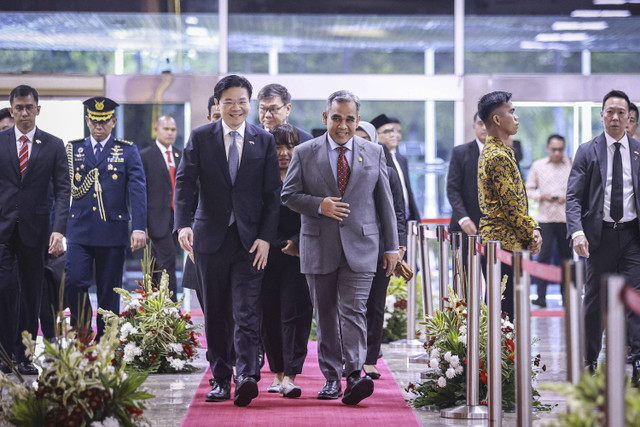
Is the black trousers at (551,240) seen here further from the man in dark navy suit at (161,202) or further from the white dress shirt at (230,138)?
the white dress shirt at (230,138)

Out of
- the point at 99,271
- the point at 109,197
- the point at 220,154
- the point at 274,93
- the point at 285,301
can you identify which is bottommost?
the point at 285,301

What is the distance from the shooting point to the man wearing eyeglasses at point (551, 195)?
10.7 meters

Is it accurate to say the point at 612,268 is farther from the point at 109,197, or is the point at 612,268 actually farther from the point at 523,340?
the point at 109,197

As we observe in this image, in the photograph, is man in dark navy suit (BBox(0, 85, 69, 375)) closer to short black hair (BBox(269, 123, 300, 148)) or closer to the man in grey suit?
short black hair (BBox(269, 123, 300, 148))

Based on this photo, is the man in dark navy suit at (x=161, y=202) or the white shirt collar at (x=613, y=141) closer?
the white shirt collar at (x=613, y=141)

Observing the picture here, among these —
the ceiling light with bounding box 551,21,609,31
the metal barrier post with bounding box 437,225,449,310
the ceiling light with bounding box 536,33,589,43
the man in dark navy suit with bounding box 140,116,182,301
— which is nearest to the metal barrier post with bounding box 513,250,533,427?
the metal barrier post with bounding box 437,225,449,310

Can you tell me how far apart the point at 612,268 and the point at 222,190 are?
247cm

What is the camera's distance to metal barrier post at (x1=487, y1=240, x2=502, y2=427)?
4359 millimetres

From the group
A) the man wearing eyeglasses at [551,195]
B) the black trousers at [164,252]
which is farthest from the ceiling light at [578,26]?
the black trousers at [164,252]

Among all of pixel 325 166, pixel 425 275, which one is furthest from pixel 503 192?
pixel 425 275

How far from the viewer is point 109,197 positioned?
7.09 metres

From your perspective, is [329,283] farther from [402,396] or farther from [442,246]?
[442,246]

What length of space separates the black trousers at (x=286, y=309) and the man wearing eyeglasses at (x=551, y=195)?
554cm

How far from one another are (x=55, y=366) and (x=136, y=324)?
8.85ft
